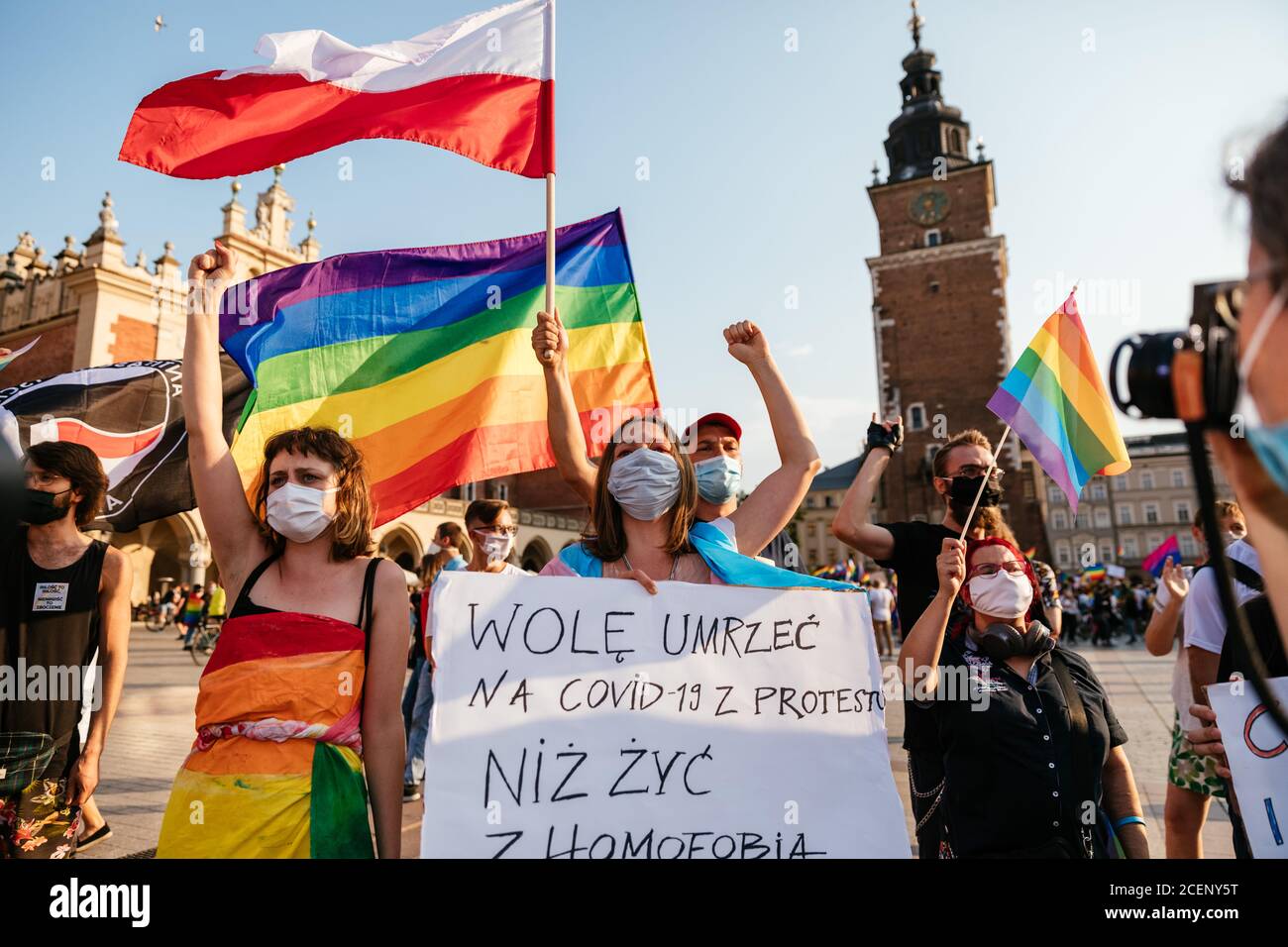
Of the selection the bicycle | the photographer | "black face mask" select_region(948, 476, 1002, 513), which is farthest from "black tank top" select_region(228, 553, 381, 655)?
the bicycle

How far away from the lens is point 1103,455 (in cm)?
372

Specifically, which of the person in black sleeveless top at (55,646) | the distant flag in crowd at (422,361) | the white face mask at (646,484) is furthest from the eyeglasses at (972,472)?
Result: the person in black sleeveless top at (55,646)

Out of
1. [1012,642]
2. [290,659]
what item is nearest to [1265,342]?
[1012,642]

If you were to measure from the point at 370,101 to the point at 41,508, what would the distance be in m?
2.11

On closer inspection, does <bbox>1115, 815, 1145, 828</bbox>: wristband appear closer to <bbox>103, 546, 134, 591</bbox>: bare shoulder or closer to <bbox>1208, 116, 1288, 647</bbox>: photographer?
<bbox>1208, 116, 1288, 647</bbox>: photographer

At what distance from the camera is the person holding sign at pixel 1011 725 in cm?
219

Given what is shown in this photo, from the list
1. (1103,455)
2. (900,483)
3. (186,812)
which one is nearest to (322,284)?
(186,812)

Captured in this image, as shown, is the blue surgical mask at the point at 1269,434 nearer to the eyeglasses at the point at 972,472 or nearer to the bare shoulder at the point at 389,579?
the bare shoulder at the point at 389,579

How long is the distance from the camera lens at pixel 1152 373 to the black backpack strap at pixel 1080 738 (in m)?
1.57

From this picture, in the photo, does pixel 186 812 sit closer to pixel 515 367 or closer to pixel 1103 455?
pixel 515 367

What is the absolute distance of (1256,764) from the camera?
201 centimetres

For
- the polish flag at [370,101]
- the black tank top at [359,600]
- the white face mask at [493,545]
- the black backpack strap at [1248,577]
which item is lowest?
the black backpack strap at [1248,577]

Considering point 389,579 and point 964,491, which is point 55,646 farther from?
point 964,491

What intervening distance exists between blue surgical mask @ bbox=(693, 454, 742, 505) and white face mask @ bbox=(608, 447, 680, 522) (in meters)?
0.66
